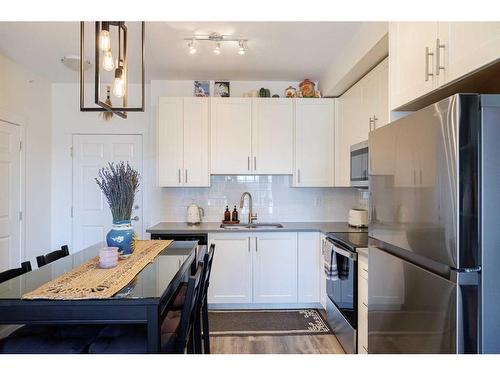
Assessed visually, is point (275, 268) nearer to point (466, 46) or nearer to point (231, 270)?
point (231, 270)

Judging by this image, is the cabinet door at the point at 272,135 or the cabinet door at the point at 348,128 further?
the cabinet door at the point at 272,135

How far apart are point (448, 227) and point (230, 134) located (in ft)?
9.00

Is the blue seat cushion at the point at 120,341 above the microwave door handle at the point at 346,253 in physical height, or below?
below

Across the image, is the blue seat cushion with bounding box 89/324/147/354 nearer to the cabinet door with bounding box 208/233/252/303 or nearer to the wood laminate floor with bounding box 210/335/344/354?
the wood laminate floor with bounding box 210/335/344/354

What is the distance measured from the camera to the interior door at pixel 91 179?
413cm

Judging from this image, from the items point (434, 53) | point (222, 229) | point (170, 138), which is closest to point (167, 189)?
point (170, 138)

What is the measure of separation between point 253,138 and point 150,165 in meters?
1.37

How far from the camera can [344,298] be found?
254 cm

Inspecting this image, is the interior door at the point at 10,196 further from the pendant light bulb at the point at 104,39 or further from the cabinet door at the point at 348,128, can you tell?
the cabinet door at the point at 348,128

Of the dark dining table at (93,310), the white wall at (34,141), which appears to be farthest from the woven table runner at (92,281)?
the white wall at (34,141)

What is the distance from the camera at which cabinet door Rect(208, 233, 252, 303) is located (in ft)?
11.0

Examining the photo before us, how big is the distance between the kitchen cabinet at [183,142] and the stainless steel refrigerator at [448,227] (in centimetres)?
242

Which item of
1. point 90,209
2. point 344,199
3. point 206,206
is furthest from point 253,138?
point 90,209

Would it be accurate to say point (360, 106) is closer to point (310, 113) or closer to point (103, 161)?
point (310, 113)
